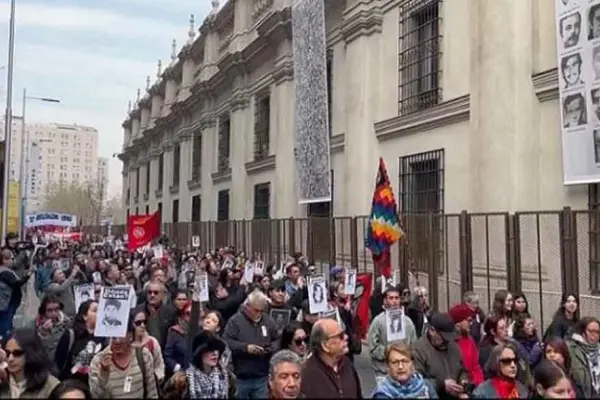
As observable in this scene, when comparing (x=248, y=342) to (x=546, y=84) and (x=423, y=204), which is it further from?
(x=423, y=204)

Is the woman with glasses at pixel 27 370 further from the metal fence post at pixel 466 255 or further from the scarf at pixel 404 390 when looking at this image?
the metal fence post at pixel 466 255

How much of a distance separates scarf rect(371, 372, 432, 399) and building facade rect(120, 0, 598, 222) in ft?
26.3

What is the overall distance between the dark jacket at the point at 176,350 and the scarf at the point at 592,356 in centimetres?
368

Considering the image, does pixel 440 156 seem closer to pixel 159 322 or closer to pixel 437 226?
pixel 437 226

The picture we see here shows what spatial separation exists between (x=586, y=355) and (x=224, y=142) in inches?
1112

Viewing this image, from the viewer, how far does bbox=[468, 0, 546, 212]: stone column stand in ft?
44.1

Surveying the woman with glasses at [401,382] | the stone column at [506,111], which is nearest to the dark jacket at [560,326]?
the woman with glasses at [401,382]

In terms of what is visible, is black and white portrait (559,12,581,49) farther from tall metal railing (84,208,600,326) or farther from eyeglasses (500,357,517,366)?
eyeglasses (500,357,517,366)

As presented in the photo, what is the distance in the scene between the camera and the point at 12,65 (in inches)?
1073

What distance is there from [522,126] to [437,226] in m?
2.32

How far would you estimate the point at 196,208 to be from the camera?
38906mm

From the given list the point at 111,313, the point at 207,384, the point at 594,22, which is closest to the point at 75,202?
the point at 594,22

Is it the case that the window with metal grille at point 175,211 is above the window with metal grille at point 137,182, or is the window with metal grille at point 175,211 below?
below

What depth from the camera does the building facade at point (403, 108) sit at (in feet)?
44.3
